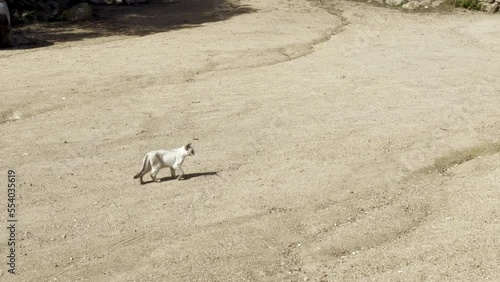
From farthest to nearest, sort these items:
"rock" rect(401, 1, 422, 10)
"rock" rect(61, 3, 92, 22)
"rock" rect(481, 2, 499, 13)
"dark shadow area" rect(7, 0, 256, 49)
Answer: "rock" rect(401, 1, 422, 10) → "rock" rect(481, 2, 499, 13) → "rock" rect(61, 3, 92, 22) → "dark shadow area" rect(7, 0, 256, 49)

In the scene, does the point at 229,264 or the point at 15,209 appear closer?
the point at 229,264

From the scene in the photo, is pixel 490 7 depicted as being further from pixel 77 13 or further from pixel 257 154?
pixel 257 154

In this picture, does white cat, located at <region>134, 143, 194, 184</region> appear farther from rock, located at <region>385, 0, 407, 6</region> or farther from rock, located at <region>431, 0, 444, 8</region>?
rock, located at <region>431, 0, 444, 8</region>

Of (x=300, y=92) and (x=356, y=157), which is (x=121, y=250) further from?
(x=300, y=92)

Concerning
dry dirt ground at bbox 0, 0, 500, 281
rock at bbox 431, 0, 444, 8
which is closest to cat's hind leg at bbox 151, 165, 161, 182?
dry dirt ground at bbox 0, 0, 500, 281

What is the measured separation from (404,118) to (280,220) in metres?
5.29

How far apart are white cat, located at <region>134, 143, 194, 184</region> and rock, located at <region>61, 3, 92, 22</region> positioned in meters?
14.6

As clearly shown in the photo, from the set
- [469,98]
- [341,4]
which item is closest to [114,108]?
[469,98]

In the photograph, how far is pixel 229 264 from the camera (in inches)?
359

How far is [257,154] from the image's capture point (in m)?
12.6

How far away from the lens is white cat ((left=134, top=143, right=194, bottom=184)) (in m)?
11.0

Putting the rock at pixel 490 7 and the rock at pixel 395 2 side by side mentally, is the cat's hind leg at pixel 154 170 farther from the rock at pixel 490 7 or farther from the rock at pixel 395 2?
the rock at pixel 490 7

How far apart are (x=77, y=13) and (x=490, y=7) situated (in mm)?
13905

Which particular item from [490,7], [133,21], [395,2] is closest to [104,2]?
[133,21]
